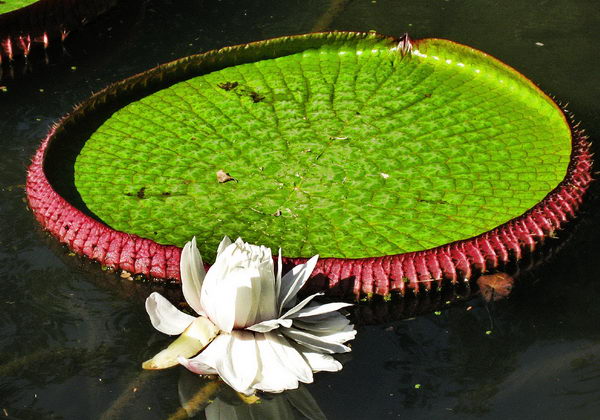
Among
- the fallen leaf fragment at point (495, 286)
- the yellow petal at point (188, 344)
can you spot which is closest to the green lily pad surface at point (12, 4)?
the yellow petal at point (188, 344)

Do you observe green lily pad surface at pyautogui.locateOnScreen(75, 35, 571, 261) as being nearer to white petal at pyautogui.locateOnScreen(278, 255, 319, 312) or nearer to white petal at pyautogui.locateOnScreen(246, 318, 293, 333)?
white petal at pyautogui.locateOnScreen(278, 255, 319, 312)

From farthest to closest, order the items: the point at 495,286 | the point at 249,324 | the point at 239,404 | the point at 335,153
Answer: the point at 335,153, the point at 495,286, the point at 249,324, the point at 239,404

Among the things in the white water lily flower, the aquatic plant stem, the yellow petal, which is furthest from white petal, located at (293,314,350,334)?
the aquatic plant stem

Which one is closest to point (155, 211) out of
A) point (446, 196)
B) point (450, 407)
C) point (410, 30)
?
point (446, 196)

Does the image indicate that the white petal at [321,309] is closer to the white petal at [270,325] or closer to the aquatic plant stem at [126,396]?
the white petal at [270,325]

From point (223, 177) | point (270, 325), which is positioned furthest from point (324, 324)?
point (223, 177)

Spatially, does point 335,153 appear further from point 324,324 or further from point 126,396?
point 126,396
